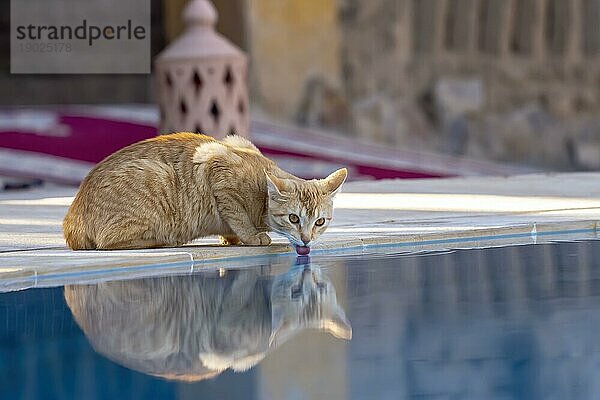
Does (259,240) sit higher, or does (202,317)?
(259,240)

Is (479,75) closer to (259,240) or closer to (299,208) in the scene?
(259,240)

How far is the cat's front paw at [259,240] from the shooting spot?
5.60 metres

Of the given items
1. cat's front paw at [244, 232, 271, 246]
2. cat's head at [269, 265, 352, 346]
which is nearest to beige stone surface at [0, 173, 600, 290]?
cat's front paw at [244, 232, 271, 246]

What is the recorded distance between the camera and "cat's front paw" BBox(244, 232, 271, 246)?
18.4 feet

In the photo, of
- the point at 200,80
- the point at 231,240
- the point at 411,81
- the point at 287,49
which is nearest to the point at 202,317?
the point at 231,240

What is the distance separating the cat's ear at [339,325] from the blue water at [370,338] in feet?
0.12

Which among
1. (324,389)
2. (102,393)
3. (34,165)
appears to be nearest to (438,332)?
(324,389)

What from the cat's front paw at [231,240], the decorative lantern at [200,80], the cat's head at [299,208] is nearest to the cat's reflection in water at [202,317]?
the cat's head at [299,208]

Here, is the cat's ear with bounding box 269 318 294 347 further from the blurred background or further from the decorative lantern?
the blurred background

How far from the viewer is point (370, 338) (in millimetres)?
4059

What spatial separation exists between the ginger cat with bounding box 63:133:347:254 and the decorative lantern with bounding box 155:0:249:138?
344 cm

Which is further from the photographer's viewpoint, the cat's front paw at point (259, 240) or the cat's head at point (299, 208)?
the cat's front paw at point (259, 240)

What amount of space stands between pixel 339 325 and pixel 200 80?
5102mm

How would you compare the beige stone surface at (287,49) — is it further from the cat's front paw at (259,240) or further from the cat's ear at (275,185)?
the cat's ear at (275,185)
